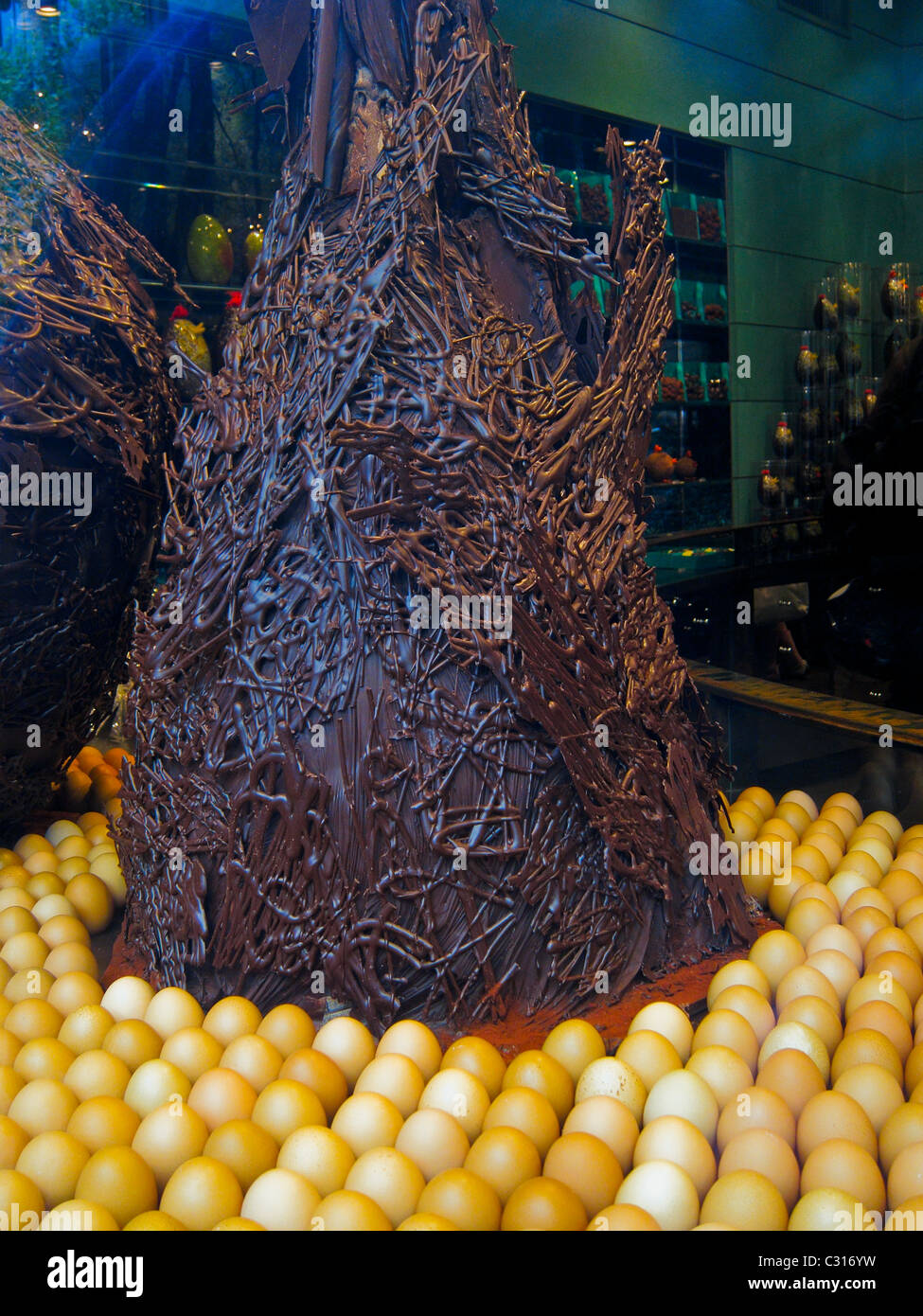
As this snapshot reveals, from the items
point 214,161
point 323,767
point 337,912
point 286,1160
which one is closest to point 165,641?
point 323,767

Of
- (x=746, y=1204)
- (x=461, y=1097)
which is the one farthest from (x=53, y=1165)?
(x=746, y=1204)

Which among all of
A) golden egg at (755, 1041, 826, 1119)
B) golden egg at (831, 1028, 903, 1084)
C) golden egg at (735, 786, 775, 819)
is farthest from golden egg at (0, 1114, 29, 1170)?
golden egg at (735, 786, 775, 819)

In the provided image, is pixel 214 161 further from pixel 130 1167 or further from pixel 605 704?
pixel 130 1167

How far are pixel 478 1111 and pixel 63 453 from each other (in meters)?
1.22

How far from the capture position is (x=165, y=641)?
1.47 m

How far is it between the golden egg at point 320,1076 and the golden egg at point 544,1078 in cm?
16

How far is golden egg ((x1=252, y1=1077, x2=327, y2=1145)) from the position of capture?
1.17 meters

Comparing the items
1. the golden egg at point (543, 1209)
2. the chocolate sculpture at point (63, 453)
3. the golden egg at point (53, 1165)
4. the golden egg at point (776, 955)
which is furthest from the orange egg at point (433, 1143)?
the chocolate sculpture at point (63, 453)

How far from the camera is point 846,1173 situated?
3.36 ft

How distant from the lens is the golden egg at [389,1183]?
1.03m

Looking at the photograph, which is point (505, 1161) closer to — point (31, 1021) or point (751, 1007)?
point (751, 1007)

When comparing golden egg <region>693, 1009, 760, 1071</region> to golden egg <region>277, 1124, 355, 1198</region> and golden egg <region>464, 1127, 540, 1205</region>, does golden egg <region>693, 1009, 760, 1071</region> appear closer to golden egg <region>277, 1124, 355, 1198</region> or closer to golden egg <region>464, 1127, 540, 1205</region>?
golden egg <region>464, 1127, 540, 1205</region>
